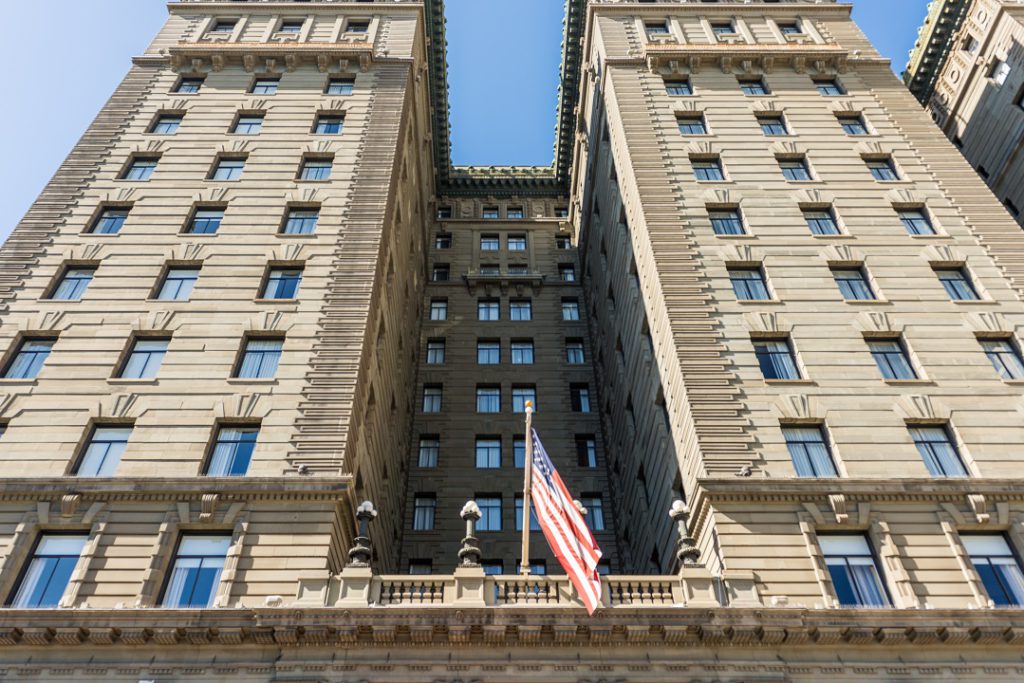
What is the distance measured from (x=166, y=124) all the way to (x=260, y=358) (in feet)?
59.9

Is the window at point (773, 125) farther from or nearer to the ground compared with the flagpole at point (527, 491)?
farther from the ground

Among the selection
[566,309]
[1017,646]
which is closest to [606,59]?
[566,309]

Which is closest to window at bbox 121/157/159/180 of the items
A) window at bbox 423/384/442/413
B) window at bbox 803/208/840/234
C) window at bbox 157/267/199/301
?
window at bbox 157/267/199/301

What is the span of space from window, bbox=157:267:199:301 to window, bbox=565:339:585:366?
2307 cm

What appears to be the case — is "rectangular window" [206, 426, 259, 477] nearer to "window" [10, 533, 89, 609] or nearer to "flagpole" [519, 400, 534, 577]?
"window" [10, 533, 89, 609]

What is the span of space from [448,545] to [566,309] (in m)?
19.8

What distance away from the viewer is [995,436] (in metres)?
28.4

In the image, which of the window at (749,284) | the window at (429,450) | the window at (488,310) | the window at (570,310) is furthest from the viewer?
the window at (570,310)

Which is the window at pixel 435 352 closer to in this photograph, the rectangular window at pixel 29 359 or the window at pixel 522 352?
the window at pixel 522 352

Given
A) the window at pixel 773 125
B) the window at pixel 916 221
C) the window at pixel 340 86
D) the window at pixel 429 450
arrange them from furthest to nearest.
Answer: the window at pixel 340 86 < the window at pixel 429 450 < the window at pixel 773 125 < the window at pixel 916 221

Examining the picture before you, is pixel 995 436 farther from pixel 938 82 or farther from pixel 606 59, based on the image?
pixel 938 82

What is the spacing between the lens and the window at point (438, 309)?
54.6 meters

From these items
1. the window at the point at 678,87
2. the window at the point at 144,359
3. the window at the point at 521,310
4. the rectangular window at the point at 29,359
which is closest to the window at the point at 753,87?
the window at the point at 678,87

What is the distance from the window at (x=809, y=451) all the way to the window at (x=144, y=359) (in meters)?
22.0
